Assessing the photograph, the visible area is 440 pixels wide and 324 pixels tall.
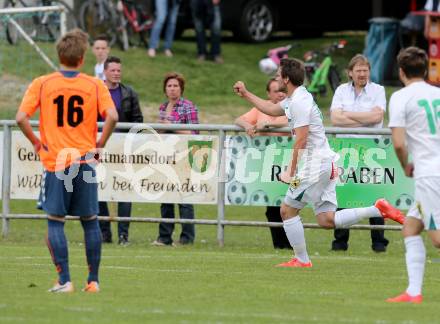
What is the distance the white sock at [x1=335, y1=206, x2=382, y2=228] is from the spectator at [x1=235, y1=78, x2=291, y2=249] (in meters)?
2.03

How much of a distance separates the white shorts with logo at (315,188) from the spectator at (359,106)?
227 centimetres

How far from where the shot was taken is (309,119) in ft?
43.4

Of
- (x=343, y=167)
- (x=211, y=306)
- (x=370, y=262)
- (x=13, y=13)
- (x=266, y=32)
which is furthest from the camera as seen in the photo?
(x=266, y=32)

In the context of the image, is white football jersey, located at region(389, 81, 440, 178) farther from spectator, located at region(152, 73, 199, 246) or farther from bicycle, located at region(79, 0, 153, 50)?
bicycle, located at region(79, 0, 153, 50)

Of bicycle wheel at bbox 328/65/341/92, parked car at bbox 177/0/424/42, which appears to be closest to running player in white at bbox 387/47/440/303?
bicycle wheel at bbox 328/65/341/92

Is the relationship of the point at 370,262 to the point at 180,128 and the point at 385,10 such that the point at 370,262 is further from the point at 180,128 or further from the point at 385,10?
the point at 385,10

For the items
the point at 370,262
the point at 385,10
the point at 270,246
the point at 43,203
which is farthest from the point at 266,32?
the point at 43,203

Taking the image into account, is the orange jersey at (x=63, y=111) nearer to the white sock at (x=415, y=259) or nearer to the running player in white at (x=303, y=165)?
the white sock at (x=415, y=259)

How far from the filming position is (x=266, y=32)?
3023 centimetres

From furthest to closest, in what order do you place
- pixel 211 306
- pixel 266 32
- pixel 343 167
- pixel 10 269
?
1. pixel 266 32
2. pixel 343 167
3. pixel 10 269
4. pixel 211 306

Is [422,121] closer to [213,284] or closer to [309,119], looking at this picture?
[213,284]

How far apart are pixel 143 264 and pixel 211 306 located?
11.2 feet

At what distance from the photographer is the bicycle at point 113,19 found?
27.6 m

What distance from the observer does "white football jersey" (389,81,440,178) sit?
407 inches
